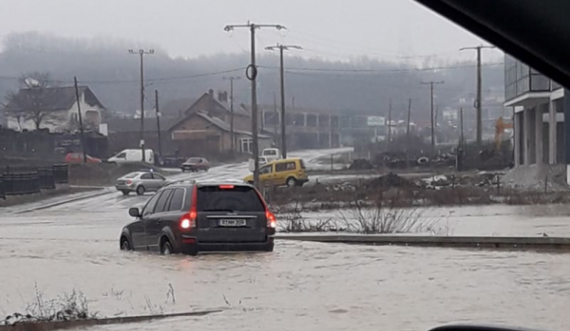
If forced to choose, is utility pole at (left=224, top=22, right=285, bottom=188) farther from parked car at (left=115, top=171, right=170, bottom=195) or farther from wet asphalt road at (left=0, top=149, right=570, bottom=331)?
wet asphalt road at (left=0, top=149, right=570, bottom=331)

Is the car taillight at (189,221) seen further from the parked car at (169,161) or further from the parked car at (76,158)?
the parked car at (169,161)

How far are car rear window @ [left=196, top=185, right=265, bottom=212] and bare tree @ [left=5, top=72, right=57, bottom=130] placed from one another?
237 feet

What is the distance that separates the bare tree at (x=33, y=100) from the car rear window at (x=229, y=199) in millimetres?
72357

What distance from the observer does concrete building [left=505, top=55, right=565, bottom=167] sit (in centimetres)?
5016

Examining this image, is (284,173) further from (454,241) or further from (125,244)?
(125,244)

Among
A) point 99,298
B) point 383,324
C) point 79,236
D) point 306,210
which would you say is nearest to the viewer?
point 383,324

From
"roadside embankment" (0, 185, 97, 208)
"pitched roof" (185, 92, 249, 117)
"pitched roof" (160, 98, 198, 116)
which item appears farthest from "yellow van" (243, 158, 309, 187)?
"pitched roof" (160, 98, 198, 116)

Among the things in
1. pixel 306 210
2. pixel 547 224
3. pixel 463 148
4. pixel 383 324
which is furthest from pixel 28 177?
pixel 383 324

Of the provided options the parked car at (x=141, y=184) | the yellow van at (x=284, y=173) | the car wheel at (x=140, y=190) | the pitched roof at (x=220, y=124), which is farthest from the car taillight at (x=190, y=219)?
the pitched roof at (x=220, y=124)

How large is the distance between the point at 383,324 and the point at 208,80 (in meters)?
91.0

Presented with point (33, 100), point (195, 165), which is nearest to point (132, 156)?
point (195, 165)

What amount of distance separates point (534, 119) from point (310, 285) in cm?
4671

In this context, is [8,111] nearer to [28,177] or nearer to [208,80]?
[208,80]

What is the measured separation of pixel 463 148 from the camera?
72188 millimetres
